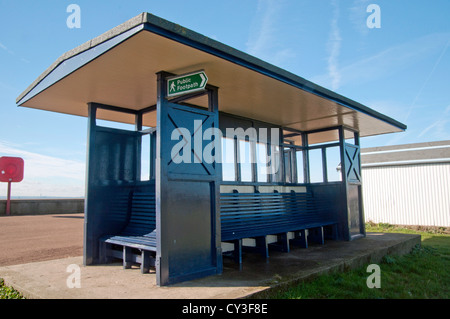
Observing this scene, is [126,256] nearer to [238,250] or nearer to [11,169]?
[238,250]

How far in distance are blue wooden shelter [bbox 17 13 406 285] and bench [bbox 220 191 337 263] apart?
0.03 meters

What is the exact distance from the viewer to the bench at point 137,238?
4.83 metres

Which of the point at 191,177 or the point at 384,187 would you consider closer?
the point at 191,177

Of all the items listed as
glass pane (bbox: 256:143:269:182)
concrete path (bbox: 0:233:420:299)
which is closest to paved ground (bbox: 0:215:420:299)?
concrete path (bbox: 0:233:420:299)

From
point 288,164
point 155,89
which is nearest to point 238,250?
point 155,89

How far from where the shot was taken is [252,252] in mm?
6355

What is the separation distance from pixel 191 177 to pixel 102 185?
2119mm

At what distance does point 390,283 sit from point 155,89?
476cm

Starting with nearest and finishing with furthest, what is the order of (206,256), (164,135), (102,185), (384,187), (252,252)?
(164,135) → (206,256) → (102,185) → (252,252) → (384,187)

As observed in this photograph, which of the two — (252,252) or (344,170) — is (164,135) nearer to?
(252,252)

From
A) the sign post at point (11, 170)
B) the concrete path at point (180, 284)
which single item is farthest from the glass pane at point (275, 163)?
the sign post at point (11, 170)

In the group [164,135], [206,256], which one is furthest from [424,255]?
[164,135]

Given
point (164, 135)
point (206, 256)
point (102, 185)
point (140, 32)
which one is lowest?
point (206, 256)
